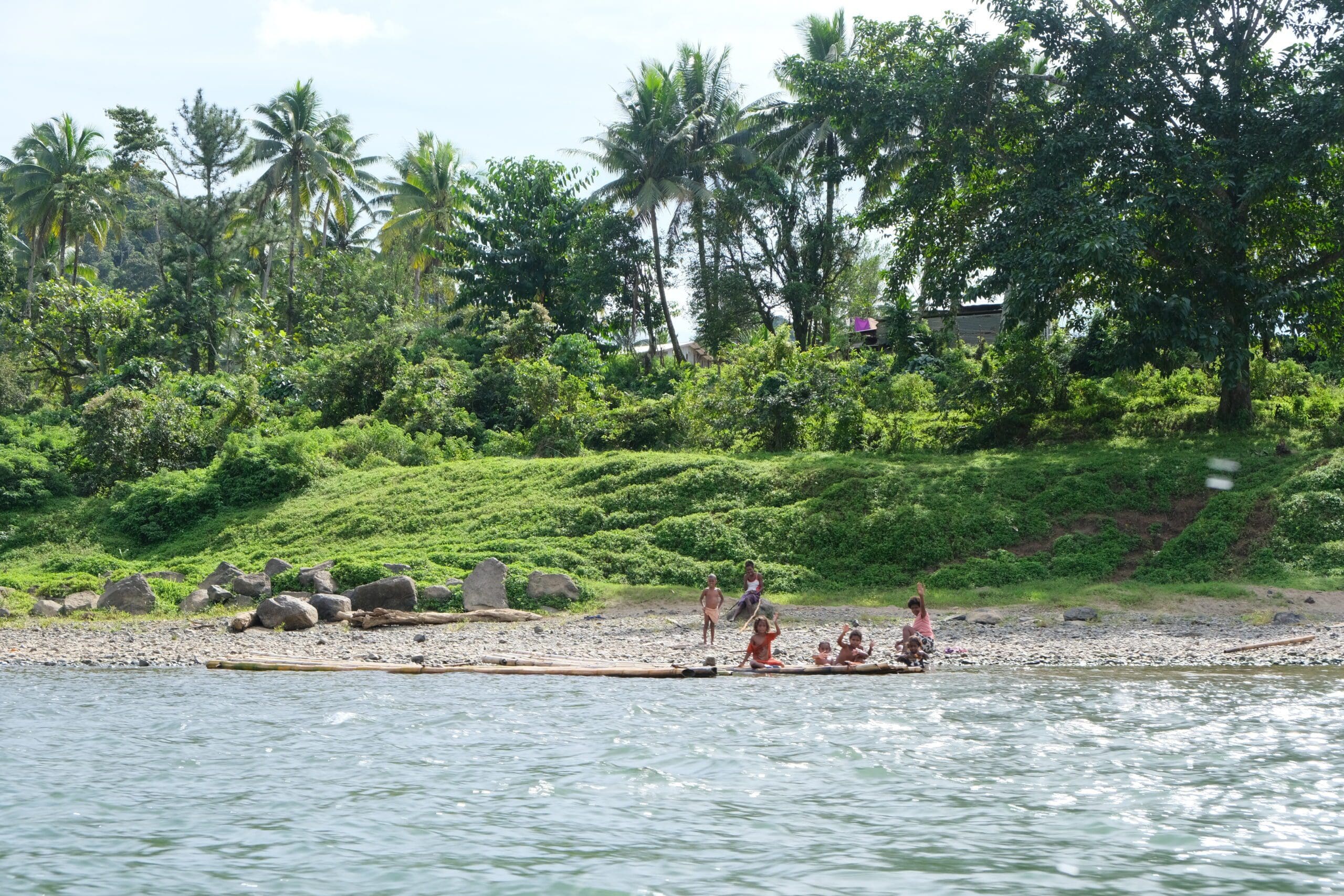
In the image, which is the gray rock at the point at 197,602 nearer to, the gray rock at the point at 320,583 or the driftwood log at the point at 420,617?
the gray rock at the point at 320,583

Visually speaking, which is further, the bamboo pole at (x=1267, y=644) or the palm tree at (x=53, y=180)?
the palm tree at (x=53, y=180)

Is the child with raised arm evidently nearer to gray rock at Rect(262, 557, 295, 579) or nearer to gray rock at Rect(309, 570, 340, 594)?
gray rock at Rect(309, 570, 340, 594)

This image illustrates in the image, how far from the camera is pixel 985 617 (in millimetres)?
19938

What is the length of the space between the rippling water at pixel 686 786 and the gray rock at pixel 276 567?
822cm

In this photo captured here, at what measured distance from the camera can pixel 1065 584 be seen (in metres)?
21.9

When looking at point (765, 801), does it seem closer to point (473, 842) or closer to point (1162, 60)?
point (473, 842)

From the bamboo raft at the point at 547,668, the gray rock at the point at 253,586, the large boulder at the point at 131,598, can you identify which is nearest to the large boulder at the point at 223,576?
the gray rock at the point at 253,586

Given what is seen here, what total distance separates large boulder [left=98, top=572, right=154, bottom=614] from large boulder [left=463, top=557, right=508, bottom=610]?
20.8 feet

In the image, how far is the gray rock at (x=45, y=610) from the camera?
73.2 feet

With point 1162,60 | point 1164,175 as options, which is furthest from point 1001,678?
point 1162,60

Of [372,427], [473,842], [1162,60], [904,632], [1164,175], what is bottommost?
[473,842]


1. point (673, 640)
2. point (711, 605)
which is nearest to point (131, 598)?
point (673, 640)

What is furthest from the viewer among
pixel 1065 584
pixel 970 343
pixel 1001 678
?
pixel 970 343

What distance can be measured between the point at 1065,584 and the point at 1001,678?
7629mm
